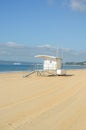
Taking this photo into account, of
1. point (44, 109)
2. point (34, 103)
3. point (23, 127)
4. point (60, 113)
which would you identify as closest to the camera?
Result: point (23, 127)

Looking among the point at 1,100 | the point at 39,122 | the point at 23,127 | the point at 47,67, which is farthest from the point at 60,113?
the point at 47,67

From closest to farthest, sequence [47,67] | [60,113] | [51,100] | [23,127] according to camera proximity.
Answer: [23,127], [60,113], [51,100], [47,67]

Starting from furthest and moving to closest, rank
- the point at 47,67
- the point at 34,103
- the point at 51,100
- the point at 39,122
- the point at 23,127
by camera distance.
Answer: the point at 47,67 → the point at 51,100 → the point at 34,103 → the point at 39,122 → the point at 23,127

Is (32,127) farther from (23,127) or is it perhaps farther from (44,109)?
(44,109)

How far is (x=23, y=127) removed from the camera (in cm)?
773

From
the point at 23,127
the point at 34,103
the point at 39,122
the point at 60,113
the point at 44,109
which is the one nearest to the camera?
the point at 23,127

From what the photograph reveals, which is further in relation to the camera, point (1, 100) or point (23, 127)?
point (1, 100)

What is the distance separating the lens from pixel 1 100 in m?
12.1

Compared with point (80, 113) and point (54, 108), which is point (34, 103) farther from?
point (80, 113)

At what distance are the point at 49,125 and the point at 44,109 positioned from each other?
7.47ft

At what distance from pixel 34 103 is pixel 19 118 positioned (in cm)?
280

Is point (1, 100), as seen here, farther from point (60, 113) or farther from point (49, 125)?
point (49, 125)

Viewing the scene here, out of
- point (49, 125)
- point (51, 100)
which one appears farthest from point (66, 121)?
point (51, 100)

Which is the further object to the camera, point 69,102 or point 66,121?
point 69,102
